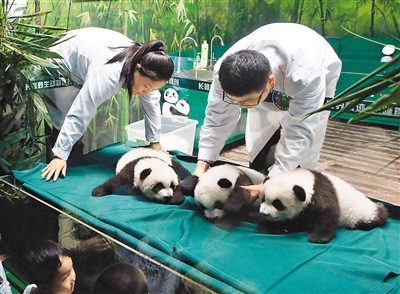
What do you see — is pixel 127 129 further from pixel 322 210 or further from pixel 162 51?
pixel 322 210

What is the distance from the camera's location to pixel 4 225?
81.9 inches

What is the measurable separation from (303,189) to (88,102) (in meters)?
1.08

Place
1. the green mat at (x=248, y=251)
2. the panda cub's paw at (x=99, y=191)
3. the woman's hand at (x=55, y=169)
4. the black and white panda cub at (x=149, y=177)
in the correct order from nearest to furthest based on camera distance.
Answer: the green mat at (x=248, y=251)
the black and white panda cub at (x=149, y=177)
the panda cub's paw at (x=99, y=191)
the woman's hand at (x=55, y=169)

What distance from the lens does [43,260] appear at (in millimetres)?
1754

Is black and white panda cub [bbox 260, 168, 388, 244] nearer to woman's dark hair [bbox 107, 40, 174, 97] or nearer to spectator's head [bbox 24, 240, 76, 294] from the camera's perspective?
woman's dark hair [bbox 107, 40, 174, 97]

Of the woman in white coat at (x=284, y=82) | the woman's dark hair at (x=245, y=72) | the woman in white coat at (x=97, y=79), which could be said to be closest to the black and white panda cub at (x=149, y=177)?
the woman in white coat at (x=97, y=79)

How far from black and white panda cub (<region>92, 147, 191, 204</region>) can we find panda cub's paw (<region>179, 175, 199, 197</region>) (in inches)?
0.8

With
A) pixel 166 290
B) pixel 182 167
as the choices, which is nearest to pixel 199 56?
pixel 182 167

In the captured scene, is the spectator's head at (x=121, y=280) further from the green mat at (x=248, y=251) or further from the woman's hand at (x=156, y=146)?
the woman's hand at (x=156, y=146)

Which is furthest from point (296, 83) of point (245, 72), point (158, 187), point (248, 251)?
point (158, 187)

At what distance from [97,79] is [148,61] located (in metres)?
0.29

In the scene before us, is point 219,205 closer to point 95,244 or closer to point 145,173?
point 145,173

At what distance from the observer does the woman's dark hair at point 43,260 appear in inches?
66.0

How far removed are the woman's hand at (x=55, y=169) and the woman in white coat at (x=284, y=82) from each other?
0.91m
